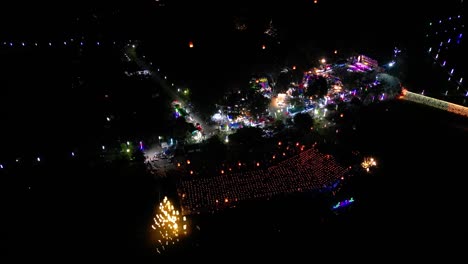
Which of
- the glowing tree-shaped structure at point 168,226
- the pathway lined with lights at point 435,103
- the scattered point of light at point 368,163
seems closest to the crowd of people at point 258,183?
the glowing tree-shaped structure at point 168,226

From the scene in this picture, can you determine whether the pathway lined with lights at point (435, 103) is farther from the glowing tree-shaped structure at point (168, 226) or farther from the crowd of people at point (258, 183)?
the glowing tree-shaped structure at point (168, 226)

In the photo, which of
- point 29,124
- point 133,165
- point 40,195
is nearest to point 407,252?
point 133,165

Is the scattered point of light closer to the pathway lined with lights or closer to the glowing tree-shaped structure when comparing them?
the pathway lined with lights

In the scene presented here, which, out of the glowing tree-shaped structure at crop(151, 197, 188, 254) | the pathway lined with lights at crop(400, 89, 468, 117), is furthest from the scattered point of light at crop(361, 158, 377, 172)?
the glowing tree-shaped structure at crop(151, 197, 188, 254)

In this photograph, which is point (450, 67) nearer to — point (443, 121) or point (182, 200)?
point (443, 121)

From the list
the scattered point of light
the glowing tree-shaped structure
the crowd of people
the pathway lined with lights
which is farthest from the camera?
the pathway lined with lights

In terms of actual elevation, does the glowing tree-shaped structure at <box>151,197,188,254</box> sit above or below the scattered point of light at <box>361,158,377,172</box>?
above

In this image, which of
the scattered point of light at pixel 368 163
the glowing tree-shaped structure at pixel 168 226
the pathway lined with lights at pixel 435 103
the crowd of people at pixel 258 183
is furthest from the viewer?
the pathway lined with lights at pixel 435 103

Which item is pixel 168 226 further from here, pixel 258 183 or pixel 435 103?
pixel 435 103
